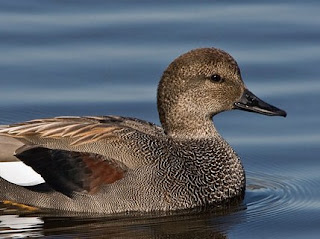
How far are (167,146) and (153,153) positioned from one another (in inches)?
9.2

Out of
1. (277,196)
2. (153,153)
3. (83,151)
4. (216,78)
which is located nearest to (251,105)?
(216,78)

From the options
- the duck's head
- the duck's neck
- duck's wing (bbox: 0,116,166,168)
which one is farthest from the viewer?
the duck's neck

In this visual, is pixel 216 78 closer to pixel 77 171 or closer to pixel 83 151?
pixel 83 151

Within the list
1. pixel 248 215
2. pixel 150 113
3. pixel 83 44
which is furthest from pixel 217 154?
pixel 83 44

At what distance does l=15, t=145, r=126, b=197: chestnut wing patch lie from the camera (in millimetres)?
10500

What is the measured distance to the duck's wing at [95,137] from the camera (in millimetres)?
10609

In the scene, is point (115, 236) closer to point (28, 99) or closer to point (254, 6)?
point (28, 99)

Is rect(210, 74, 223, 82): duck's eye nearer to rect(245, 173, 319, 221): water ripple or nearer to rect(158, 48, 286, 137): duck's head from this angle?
rect(158, 48, 286, 137): duck's head

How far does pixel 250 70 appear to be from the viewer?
13406 millimetres

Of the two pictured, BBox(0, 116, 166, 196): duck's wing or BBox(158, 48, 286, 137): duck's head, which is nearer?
BBox(0, 116, 166, 196): duck's wing

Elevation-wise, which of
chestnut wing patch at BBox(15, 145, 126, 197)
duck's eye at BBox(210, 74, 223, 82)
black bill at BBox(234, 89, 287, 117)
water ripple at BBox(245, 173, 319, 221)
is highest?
duck's eye at BBox(210, 74, 223, 82)

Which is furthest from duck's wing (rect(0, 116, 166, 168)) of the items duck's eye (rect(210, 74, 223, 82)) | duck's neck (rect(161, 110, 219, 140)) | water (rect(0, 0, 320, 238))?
duck's eye (rect(210, 74, 223, 82))

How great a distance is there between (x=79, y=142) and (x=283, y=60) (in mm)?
3726

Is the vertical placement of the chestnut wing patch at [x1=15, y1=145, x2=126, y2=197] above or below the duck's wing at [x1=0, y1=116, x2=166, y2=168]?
below
